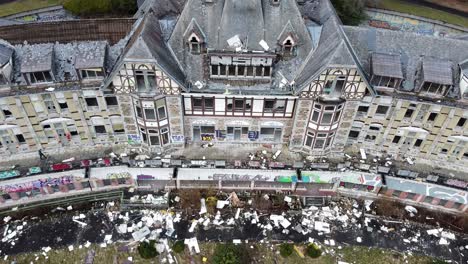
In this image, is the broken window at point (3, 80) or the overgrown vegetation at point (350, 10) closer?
the broken window at point (3, 80)

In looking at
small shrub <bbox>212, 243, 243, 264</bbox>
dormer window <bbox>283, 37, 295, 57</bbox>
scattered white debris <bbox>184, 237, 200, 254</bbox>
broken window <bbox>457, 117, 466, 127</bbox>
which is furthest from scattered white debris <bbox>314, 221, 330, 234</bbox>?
dormer window <bbox>283, 37, 295, 57</bbox>

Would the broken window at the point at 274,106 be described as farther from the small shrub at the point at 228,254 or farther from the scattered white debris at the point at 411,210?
the scattered white debris at the point at 411,210

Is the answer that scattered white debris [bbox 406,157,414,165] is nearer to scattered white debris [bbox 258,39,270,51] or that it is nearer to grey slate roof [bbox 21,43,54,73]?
scattered white debris [bbox 258,39,270,51]

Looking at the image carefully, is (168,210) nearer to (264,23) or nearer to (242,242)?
(242,242)

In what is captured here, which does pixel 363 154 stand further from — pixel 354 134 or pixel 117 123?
pixel 117 123

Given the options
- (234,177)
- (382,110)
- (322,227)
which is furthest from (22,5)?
(322,227)

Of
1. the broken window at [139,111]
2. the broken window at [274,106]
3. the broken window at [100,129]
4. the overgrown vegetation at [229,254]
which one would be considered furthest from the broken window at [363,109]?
the broken window at [100,129]

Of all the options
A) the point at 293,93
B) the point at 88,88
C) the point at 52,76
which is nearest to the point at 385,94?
the point at 293,93
